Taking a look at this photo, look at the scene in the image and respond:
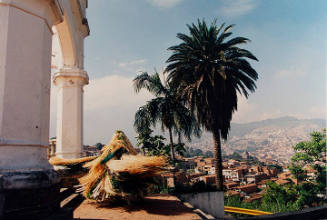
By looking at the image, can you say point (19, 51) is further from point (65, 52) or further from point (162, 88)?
point (162, 88)

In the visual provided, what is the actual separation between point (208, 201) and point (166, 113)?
6278mm

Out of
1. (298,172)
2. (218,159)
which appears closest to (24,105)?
(218,159)

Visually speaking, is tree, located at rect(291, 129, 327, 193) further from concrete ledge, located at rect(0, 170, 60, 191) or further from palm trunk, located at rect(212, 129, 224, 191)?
concrete ledge, located at rect(0, 170, 60, 191)

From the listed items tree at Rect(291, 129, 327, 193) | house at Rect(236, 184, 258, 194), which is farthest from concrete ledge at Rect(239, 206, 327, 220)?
house at Rect(236, 184, 258, 194)

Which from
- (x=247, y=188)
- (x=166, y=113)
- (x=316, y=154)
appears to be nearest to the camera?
(x=166, y=113)

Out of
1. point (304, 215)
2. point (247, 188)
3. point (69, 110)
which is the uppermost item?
point (69, 110)

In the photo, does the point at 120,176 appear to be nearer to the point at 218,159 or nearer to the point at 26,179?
the point at 26,179

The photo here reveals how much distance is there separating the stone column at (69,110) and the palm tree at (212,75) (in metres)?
6.46

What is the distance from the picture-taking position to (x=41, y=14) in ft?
10.4

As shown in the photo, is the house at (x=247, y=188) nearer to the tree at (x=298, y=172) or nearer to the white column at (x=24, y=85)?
the tree at (x=298, y=172)

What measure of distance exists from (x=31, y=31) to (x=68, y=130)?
545 cm

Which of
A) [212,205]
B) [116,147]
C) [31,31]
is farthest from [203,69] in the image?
[31,31]

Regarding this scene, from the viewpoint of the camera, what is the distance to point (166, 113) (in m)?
13.6

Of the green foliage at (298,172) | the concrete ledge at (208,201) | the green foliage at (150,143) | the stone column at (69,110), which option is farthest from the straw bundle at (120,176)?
the green foliage at (298,172)
